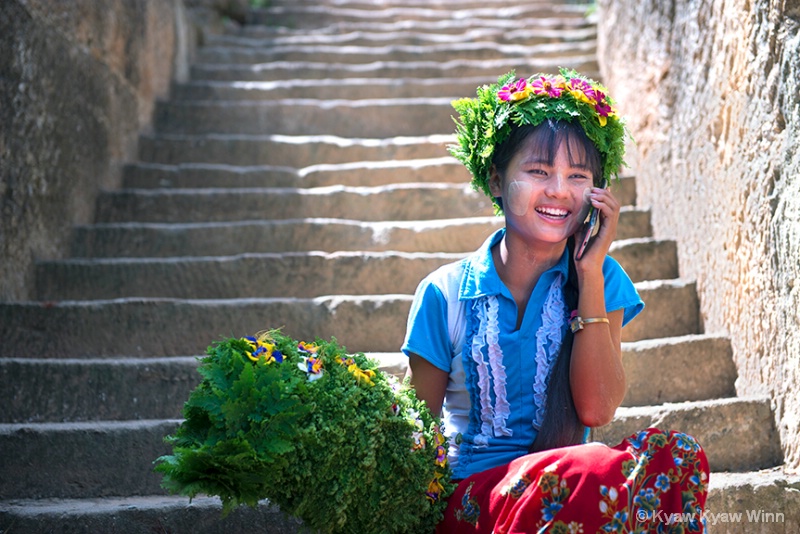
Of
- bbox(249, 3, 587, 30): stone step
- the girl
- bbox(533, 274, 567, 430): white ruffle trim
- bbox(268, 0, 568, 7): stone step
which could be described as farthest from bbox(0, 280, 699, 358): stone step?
bbox(268, 0, 568, 7): stone step

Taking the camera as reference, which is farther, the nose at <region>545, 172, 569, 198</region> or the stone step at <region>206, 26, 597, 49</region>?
the stone step at <region>206, 26, 597, 49</region>

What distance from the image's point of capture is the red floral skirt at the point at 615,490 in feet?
5.75

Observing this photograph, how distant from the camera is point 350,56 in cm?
670

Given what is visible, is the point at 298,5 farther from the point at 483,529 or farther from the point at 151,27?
the point at 483,529

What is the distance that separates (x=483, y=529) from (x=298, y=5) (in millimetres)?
7128

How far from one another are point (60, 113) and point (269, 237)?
1.09 metres

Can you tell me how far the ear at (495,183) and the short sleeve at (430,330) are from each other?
0.31m

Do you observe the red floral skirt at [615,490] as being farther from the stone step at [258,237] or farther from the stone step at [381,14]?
the stone step at [381,14]

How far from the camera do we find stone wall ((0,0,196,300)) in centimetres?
368

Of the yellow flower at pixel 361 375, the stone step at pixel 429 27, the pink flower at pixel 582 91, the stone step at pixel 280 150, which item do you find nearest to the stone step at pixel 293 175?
the stone step at pixel 280 150

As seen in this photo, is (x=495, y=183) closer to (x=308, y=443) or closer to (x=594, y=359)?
(x=594, y=359)

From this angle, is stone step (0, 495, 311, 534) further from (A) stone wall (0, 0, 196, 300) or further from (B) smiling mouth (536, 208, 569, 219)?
(A) stone wall (0, 0, 196, 300)

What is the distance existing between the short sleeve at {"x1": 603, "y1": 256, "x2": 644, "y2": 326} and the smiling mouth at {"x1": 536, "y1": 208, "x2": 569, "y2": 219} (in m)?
0.17

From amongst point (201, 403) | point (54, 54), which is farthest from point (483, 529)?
point (54, 54)
